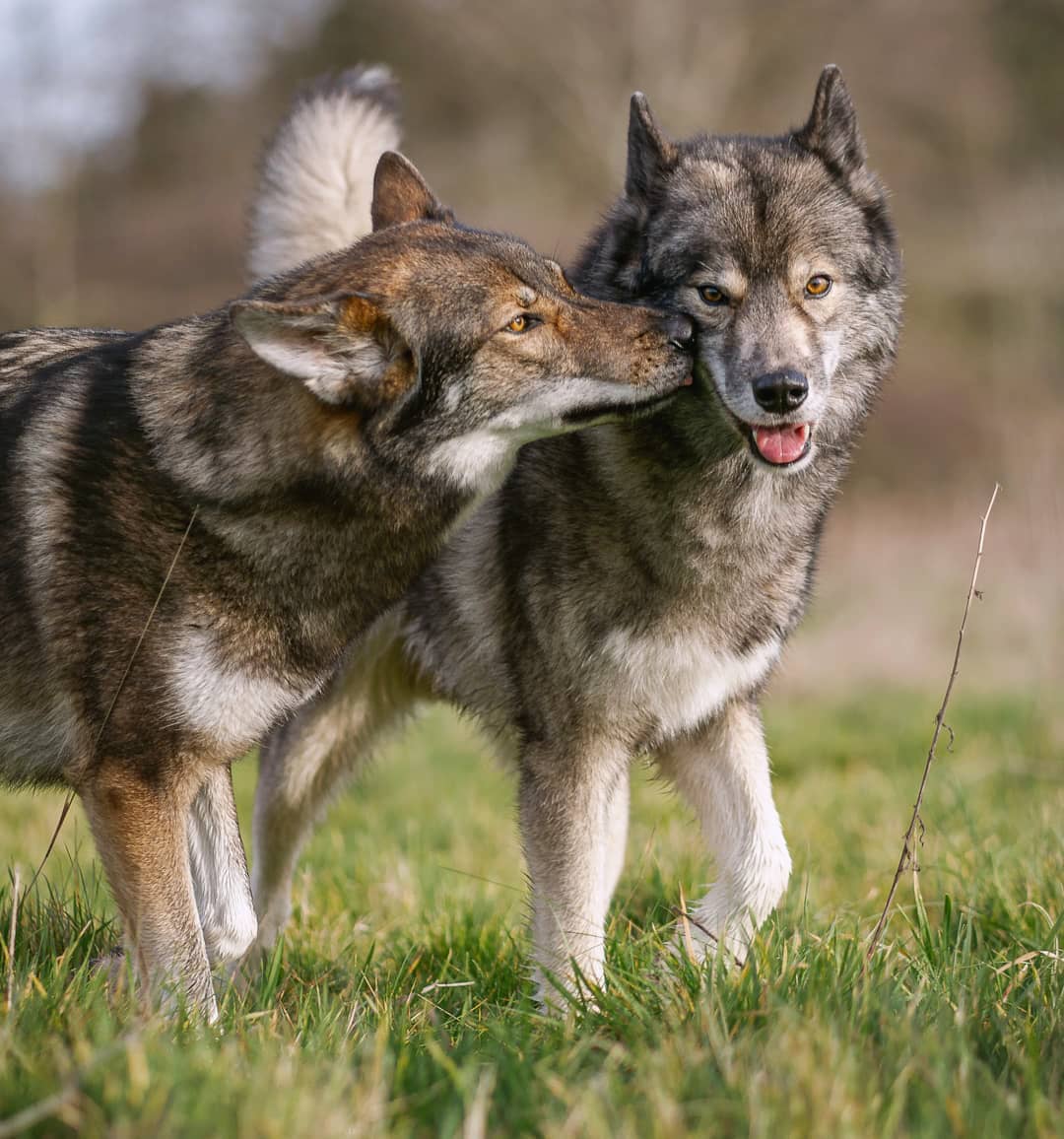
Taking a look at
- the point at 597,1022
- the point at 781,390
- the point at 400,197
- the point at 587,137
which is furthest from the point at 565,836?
the point at 587,137

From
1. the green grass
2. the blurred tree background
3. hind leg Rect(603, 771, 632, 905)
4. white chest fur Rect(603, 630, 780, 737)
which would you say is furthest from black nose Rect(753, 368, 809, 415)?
the blurred tree background

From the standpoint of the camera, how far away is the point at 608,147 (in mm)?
22938

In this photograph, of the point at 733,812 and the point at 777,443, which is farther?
the point at 733,812

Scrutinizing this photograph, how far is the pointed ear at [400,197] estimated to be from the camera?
12.0 feet

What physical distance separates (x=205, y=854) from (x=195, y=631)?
2.32ft

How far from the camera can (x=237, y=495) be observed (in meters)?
3.14

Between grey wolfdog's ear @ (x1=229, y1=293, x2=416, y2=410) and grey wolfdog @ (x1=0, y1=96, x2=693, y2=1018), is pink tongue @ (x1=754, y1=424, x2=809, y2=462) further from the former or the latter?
grey wolfdog's ear @ (x1=229, y1=293, x2=416, y2=410)

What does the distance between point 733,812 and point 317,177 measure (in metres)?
2.61

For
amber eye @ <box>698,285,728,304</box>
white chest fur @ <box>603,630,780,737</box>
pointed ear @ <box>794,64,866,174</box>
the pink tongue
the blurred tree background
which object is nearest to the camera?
the pink tongue

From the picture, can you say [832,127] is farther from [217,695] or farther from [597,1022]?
[597,1022]

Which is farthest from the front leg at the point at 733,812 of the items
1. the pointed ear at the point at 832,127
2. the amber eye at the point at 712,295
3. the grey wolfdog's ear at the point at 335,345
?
the pointed ear at the point at 832,127

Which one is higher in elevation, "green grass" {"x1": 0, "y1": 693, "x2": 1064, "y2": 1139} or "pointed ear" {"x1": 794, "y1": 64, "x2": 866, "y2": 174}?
"pointed ear" {"x1": 794, "y1": 64, "x2": 866, "y2": 174}

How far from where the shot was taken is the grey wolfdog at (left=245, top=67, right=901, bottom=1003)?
3.35 meters

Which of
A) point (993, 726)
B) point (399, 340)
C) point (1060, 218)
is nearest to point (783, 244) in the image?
point (399, 340)
